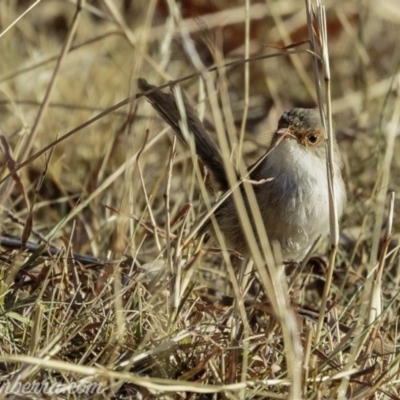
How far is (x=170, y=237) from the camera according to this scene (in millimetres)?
2742

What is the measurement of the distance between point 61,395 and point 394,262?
1858 mm

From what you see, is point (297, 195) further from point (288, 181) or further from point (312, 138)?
point (312, 138)

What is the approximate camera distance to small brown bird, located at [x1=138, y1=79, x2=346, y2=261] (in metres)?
3.54

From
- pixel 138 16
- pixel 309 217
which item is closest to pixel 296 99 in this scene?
pixel 138 16

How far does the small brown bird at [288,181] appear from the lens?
3.54m

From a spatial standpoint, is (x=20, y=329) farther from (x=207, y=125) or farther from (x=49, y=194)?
(x=207, y=125)

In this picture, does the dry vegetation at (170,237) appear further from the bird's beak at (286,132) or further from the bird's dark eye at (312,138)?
the bird's dark eye at (312,138)

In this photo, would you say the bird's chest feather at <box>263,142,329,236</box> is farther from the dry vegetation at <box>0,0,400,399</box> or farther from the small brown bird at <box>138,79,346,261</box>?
the dry vegetation at <box>0,0,400,399</box>

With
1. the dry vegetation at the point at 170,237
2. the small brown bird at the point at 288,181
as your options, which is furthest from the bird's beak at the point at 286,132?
the dry vegetation at the point at 170,237

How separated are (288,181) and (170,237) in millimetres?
999

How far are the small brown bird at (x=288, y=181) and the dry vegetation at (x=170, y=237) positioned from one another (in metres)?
0.14

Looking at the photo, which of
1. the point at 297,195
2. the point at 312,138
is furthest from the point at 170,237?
the point at 312,138

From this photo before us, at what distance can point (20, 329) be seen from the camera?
265 cm

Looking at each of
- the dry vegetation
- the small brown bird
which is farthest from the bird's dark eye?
the dry vegetation
